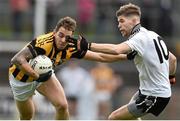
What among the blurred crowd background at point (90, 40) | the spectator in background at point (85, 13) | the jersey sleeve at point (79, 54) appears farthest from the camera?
the spectator in background at point (85, 13)

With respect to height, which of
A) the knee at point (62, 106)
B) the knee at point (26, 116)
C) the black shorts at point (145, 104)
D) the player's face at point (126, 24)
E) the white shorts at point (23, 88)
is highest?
the player's face at point (126, 24)

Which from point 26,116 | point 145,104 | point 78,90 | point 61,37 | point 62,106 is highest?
point 61,37

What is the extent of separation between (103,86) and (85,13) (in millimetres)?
2200

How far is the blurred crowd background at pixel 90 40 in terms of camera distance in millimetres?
20891

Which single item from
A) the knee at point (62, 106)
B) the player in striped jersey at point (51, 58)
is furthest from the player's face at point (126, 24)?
the knee at point (62, 106)

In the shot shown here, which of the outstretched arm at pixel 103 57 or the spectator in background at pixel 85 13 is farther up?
the outstretched arm at pixel 103 57

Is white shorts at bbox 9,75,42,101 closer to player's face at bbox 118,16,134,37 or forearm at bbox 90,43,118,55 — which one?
forearm at bbox 90,43,118,55

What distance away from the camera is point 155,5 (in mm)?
23109

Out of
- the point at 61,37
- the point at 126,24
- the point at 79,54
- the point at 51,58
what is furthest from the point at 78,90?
the point at 126,24

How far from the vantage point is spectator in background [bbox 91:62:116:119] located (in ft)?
68.1

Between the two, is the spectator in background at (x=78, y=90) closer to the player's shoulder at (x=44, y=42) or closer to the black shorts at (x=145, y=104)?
the player's shoulder at (x=44, y=42)

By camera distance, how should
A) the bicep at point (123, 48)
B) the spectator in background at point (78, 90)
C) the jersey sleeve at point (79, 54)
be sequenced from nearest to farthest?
the bicep at point (123, 48)
the jersey sleeve at point (79, 54)
the spectator in background at point (78, 90)

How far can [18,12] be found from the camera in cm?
2238

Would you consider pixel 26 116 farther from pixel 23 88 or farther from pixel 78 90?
pixel 78 90
